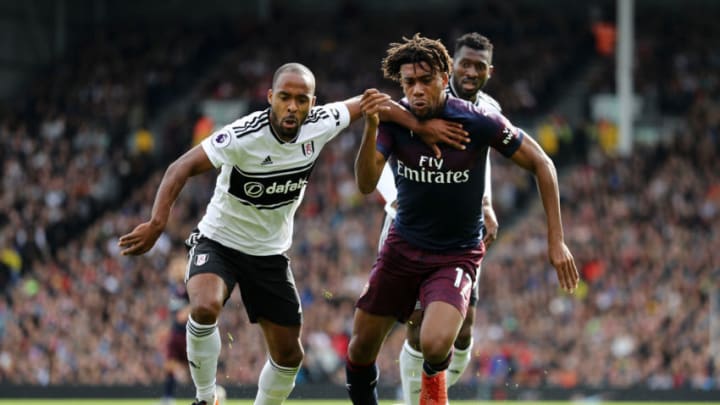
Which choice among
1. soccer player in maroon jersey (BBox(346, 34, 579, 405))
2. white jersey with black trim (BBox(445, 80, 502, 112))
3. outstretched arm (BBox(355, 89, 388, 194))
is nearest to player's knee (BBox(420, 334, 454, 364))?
soccer player in maroon jersey (BBox(346, 34, 579, 405))

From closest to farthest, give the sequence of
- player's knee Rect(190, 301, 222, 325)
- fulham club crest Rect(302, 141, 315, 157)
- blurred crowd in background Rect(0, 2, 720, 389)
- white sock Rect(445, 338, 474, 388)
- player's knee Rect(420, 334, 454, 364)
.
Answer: player's knee Rect(420, 334, 454, 364) < player's knee Rect(190, 301, 222, 325) < fulham club crest Rect(302, 141, 315, 157) < white sock Rect(445, 338, 474, 388) < blurred crowd in background Rect(0, 2, 720, 389)

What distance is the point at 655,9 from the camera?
31234mm

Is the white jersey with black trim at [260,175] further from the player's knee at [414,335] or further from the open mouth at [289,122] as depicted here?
the player's knee at [414,335]

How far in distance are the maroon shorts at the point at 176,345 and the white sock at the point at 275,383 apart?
21.4ft

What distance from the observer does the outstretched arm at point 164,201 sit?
8.23m

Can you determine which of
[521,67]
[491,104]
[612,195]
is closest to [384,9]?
[521,67]

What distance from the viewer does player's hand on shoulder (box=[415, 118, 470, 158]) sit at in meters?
8.57

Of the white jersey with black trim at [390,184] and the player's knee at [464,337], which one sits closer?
the white jersey with black trim at [390,184]

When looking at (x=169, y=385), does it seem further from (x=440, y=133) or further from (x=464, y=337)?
(x=440, y=133)

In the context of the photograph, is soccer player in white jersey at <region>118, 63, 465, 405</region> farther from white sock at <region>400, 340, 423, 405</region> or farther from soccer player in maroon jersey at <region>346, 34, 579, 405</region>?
white sock at <region>400, 340, 423, 405</region>

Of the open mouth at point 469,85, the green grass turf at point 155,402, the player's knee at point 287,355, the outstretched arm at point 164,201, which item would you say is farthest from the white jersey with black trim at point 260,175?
the green grass turf at point 155,402

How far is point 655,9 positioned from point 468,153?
23.8 m

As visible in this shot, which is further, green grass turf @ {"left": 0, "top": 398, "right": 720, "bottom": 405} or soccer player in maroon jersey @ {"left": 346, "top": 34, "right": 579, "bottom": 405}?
green grass turf @ {"left": 0, "top": 398, "right": 720, "bottom": 405}

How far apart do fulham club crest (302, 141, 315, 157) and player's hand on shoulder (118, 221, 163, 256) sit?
130 centimetres
